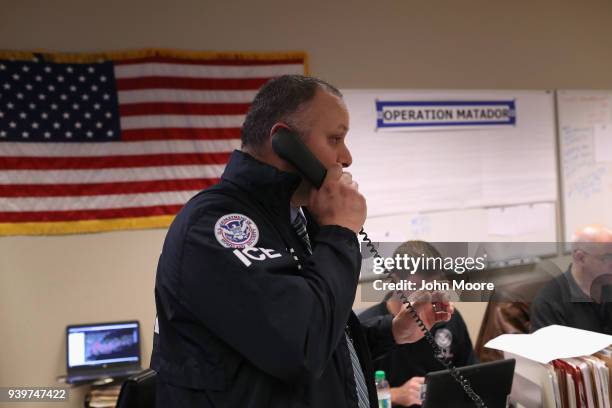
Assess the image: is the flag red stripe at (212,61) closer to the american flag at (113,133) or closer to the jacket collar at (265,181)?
the american flag at (113,133)

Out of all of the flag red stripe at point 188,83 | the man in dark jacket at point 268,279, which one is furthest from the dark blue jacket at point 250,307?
the flag red stripe at point 188,83

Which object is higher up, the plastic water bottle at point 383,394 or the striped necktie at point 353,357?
the striped necktie at point 353,357

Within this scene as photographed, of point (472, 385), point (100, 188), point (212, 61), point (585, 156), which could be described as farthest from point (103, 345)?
point (585, 156)

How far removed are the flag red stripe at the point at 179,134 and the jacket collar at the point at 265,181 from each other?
7.56 feet

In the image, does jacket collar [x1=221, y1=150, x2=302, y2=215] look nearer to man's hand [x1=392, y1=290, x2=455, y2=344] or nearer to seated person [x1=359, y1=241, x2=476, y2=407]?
man's hand [x1=392, y1=290, x2=455, y2=344]

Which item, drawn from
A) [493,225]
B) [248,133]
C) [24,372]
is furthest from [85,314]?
[493,225]

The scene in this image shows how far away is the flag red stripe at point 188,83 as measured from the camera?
10.1ft

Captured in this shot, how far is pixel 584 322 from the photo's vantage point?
1.37 meters

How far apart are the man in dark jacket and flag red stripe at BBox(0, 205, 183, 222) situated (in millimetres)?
2246

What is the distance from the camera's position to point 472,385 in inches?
55.2

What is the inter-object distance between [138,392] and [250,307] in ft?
3.00

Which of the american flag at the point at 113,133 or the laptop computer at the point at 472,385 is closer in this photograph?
the laptop computer at the point at 472,385

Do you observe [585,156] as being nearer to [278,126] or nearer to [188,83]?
[188,83]

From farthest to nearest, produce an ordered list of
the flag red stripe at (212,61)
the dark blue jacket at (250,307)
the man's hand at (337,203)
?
the flag red stripe at (212,61) < the man's hand at (337,203) < the dark blue jacket at (250,307)
